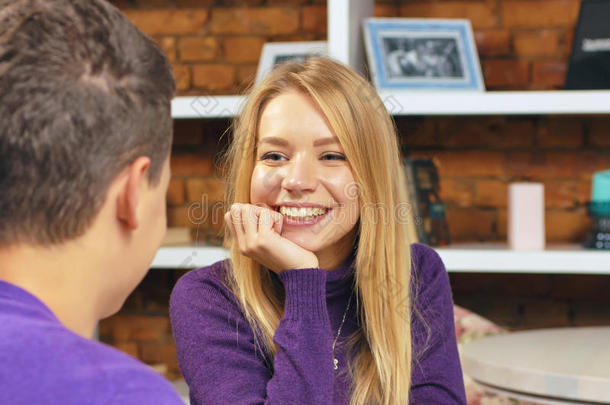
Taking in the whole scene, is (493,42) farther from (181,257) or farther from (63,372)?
(63,372)

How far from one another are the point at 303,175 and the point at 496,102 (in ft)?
3.27

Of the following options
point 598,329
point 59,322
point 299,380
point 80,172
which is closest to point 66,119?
point 80,172

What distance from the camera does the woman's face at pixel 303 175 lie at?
126 cm

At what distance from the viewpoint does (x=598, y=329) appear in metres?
1.73

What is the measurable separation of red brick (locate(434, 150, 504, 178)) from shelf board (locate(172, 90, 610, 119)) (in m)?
0.37

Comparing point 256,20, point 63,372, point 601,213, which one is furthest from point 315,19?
point 63,372

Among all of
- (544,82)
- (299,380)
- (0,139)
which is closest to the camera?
(0,139)

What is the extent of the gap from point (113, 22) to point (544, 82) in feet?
6.62

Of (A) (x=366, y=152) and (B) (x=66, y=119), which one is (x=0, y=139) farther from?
Result: (A) (x=366, y=152)

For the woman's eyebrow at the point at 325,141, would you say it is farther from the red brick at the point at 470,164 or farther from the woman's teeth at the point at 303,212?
the red brick at the point at 470,164

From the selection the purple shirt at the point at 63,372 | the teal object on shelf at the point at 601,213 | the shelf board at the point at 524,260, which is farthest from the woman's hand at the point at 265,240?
the teal object on shelf at the point at 601,213

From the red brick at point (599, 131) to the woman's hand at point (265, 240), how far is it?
1.47 meters

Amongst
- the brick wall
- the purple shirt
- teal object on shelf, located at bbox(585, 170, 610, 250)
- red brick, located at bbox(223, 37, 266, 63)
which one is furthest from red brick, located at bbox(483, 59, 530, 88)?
the purple shirt

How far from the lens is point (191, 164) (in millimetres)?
2615
